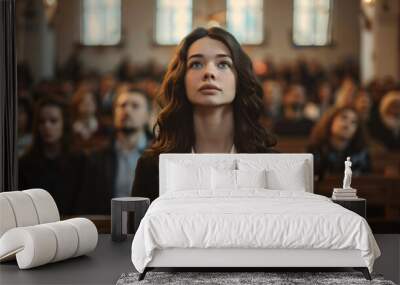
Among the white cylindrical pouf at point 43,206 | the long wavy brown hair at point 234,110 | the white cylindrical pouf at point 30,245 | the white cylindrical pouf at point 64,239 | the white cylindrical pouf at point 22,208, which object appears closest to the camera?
the white cylindrical pouf at point 30,245

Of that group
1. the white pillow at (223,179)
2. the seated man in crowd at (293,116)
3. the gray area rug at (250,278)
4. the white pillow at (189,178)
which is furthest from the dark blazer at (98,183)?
the gray area rug at (250,278)

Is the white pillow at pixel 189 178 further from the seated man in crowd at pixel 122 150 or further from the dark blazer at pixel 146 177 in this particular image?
the seated man in crowd at pixel 122 150

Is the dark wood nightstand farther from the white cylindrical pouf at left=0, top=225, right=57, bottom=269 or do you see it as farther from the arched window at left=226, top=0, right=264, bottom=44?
the white cylindrical pouf at left=0, top=225, right=57, bottom=269

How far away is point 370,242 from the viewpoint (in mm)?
5379

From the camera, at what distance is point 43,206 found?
6.53 meters

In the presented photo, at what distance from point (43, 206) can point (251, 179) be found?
2.16m

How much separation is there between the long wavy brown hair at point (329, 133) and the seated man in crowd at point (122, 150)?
6.68ft

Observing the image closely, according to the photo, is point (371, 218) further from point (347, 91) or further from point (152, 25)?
point (152, 25)

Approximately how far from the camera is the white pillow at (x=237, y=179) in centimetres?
726

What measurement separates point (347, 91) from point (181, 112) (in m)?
2.03

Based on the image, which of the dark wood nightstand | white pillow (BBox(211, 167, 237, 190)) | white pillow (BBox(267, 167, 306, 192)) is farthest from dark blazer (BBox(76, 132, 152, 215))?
the dark wood nightstand

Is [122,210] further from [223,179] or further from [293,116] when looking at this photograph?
[293,116]

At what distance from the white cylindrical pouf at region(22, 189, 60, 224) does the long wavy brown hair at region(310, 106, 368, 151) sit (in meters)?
3.40

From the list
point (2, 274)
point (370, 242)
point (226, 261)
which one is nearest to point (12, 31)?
point (2, 274)
